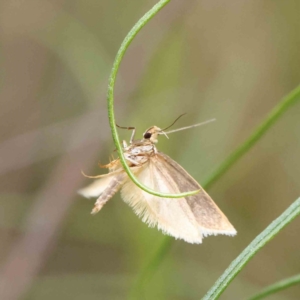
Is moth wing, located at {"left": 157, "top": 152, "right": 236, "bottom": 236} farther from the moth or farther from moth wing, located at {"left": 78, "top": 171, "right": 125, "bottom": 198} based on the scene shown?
moth wing, located at {"left": 78, "top": 171, "right": 125, "bottom": 198}

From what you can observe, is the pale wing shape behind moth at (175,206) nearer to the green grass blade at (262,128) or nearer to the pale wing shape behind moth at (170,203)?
the pale wing shape behind moth at (170,203)

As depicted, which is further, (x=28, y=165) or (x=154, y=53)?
(x=28, y=165)

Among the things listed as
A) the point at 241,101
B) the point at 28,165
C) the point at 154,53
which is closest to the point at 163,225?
the point at 154,53

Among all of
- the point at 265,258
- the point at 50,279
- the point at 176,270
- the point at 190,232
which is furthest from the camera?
the point at 265,258

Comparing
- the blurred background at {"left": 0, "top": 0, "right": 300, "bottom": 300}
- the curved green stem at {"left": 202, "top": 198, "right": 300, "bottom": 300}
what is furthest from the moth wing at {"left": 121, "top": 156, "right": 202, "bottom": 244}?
the blurred background at {"left": 0, "top": 0, "right": 300, "bottom": 300}

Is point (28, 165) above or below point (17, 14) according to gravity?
below

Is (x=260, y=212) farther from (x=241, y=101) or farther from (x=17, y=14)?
(x=17, y=14)

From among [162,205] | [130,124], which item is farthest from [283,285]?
[130,124]
